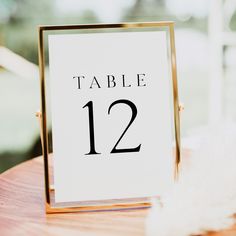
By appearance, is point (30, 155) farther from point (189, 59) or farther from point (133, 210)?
point (133, 210)

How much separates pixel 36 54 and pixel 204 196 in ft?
13.6

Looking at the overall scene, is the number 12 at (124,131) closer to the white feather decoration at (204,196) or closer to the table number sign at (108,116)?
the table number sign at (108,116)

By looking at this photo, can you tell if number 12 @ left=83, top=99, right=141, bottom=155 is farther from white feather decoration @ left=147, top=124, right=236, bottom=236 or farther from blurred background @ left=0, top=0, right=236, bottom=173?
blurred background @ left=0, top=0, right=236, bottom=173

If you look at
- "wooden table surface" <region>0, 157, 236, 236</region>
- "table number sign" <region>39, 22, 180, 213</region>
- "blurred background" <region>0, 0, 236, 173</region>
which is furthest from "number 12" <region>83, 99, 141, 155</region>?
"blurred background" <region>0, 0, 236, 173</region>

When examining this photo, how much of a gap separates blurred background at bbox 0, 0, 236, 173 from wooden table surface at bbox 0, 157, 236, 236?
3328 mm

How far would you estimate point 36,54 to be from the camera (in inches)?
183

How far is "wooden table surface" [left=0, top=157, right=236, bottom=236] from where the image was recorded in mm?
738

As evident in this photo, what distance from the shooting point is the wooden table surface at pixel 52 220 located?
738 mm

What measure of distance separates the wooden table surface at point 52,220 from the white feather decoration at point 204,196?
0.04 m

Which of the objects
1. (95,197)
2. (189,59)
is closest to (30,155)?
(189,59)

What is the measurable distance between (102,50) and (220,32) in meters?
3.32

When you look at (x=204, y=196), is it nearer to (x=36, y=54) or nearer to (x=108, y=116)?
(x=108, y=116)

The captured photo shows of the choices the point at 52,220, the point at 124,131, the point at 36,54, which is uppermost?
the point at 36,54

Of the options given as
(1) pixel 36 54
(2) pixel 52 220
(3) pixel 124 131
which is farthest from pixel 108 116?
(1) pixel 36 54
